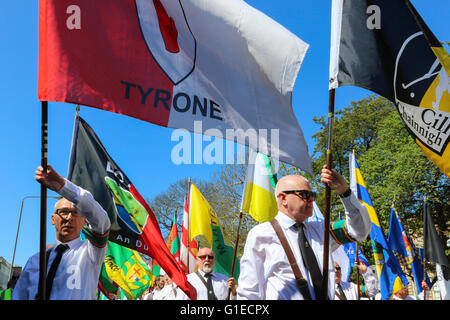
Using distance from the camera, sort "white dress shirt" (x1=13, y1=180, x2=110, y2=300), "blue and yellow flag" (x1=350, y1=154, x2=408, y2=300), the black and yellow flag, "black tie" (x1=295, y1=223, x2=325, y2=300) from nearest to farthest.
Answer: "black tie" (x1=295, y1=223, x2=325, y2=300), "white dress shirt" (x1=13, y1=180, x2=110, y2=300), the black and yellow flag, "blue and yellow flag" (x1=350, y1=154, x2=408, y2=300)

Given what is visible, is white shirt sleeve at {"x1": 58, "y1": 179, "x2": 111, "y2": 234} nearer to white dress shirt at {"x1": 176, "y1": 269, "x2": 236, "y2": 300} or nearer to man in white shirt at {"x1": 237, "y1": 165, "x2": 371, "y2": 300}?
man in white shirt at {"x1": 237, "y1": 165, "x2": 371, "y2": 300}

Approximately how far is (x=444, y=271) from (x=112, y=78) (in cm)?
1000

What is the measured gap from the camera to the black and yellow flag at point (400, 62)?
4.72 metres

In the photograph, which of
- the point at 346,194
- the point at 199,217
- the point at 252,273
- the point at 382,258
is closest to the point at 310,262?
the point at 252,273

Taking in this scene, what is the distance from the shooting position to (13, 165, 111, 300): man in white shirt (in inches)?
173

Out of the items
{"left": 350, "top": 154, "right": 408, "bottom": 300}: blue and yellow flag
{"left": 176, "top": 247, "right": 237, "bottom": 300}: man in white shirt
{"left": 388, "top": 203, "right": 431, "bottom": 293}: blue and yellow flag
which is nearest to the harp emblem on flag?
{"left": 176, "top": 247, "right": 237, "bottom": 300}: man in white shirt

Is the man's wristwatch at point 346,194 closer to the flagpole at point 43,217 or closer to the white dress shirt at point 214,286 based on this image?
the flagpole at point 43,217

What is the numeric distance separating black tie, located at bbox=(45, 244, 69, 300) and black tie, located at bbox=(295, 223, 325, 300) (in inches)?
85.5

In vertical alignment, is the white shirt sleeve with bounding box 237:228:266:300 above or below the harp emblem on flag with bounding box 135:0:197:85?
below

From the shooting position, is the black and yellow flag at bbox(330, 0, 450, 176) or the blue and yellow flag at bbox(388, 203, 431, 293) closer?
the black and yellow flag at bbox(330, 0, 450, 176)

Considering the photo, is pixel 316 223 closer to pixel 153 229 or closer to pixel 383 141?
pixel 153 229

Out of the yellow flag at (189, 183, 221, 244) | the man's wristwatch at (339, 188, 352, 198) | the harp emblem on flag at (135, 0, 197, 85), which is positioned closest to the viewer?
the man's wristwatch at (339, 188, 352, 198)

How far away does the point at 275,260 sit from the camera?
13.7ft
